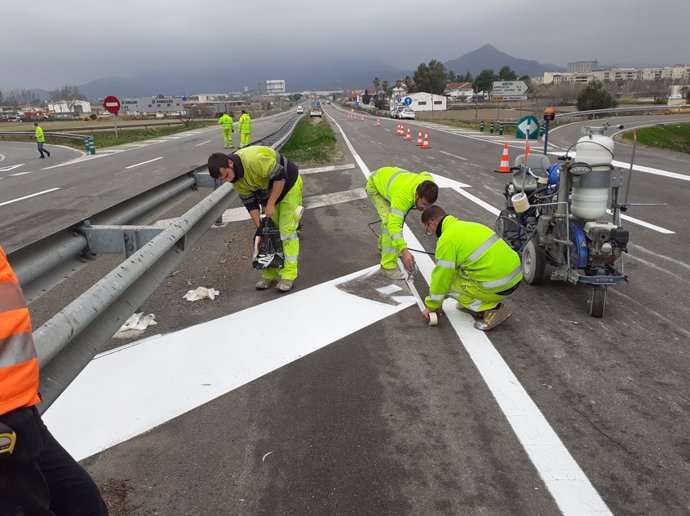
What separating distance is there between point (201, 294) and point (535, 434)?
3.71 m

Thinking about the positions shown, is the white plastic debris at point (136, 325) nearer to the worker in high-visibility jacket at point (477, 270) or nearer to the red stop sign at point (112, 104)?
the worker in high-visibility jacket at point (477, 270)

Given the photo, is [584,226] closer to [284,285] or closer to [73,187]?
[284,285]

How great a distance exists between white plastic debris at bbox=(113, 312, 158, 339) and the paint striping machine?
13.4 ft

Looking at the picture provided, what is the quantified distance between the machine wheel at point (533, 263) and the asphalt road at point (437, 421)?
0.44 feet

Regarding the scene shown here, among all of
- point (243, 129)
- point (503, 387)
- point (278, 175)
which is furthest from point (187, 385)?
point (243, 129)

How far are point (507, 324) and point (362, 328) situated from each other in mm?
1377

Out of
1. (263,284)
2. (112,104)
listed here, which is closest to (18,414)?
(263,284)

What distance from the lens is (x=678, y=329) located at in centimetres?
439

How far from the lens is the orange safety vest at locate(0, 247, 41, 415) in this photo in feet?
5.48

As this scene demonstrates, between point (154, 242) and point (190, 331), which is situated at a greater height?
point (154, 242)

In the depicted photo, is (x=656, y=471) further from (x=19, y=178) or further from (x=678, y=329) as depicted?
(x=19, y=178)

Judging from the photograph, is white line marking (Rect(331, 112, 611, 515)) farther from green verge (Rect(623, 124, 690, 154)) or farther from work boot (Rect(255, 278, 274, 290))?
green verge (Rect(623, 124, 690, 154))

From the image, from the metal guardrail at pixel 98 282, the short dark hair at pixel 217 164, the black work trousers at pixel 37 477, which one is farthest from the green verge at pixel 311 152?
the black work trousers at pixel 37 477

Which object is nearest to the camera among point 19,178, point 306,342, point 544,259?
point 306,342
